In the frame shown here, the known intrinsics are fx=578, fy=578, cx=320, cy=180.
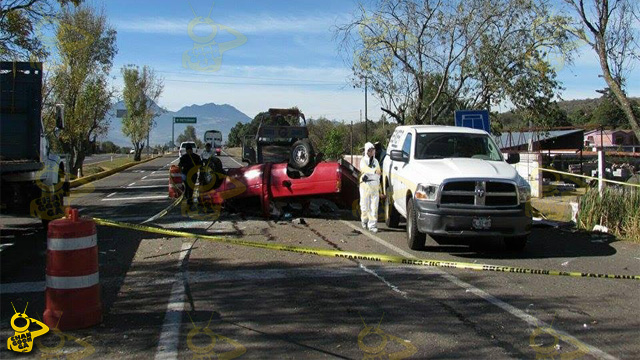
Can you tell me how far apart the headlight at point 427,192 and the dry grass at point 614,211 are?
4.19 m

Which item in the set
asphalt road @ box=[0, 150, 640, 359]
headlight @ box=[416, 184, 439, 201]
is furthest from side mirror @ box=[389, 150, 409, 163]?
asphalt road @ box=[0, 150, 640, 359]

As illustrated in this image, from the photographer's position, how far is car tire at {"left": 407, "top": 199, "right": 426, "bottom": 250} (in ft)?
29.3

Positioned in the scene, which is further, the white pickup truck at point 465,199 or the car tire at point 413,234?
the car tire at point 413,234

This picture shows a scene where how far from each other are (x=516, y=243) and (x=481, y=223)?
3.72ft

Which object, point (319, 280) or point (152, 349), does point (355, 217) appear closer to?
point (319, 280)

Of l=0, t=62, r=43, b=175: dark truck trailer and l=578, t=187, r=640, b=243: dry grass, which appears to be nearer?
l=578, t=187, r=640, b=243: dry grass

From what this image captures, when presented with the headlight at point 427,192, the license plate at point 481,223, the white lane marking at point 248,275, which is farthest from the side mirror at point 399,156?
the white lane marking at point 248,275

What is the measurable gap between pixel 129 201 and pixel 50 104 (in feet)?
30.6

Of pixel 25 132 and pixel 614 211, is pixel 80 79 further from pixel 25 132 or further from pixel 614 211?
pixel 614 211

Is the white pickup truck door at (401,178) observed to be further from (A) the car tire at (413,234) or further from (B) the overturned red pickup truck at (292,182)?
(B) the overturned red pickup truck at (292,182)

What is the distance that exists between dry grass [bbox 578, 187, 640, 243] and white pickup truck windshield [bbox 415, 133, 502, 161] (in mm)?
2591

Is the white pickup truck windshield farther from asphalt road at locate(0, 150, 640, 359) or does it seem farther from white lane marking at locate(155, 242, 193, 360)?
white lane marking at locate(155, 242, 193, 360)

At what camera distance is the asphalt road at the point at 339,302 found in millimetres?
4848

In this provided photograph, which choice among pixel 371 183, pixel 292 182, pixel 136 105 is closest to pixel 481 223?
pixel 371 183
